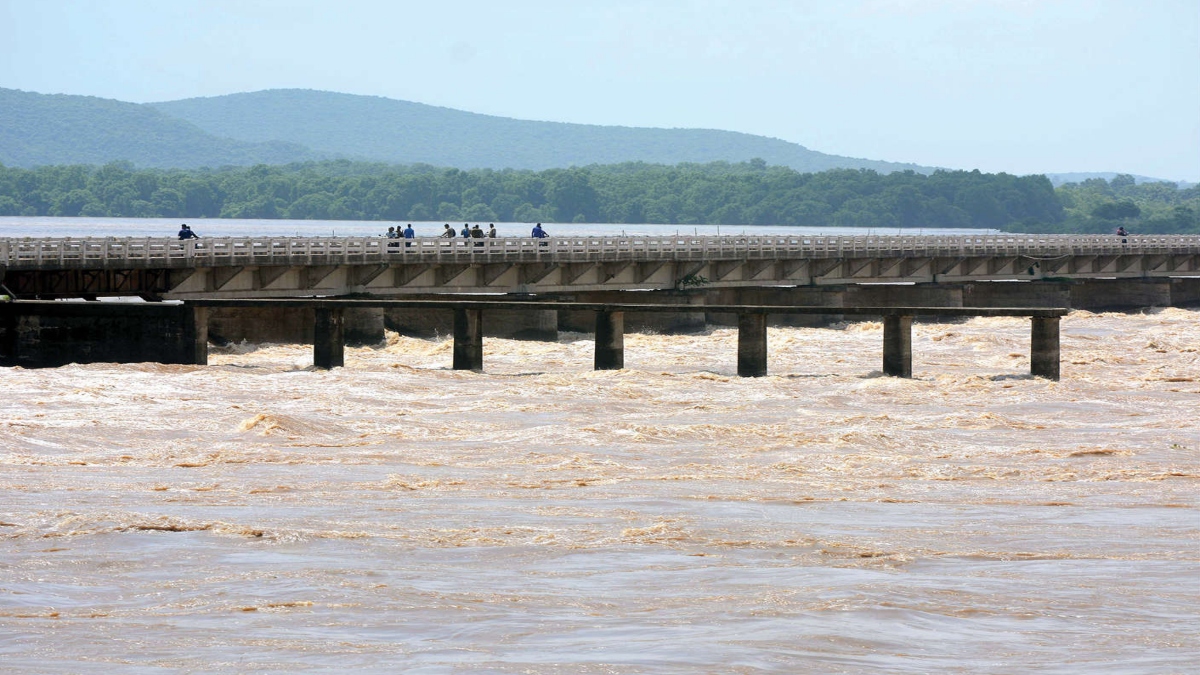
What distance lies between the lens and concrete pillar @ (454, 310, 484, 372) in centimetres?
4409

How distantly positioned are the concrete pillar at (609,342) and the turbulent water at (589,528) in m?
4.66

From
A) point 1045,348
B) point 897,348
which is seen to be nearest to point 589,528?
point 897,348

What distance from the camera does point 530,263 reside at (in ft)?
204

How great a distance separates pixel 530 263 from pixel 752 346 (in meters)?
20.0

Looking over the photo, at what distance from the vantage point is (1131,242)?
9619cm

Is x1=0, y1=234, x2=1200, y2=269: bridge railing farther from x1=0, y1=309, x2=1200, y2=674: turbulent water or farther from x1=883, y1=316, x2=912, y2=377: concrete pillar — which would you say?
x1=883, y1=316, x2=912, y2=377: concrete pillar

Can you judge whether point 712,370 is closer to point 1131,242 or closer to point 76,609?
point 76,609

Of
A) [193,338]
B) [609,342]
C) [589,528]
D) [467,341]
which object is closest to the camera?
[589,528]

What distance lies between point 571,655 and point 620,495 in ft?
28.6

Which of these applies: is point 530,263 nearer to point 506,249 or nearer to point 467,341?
point 506,249

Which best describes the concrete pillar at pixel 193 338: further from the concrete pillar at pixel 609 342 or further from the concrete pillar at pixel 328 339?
the concrete pillar at pixel 609 342

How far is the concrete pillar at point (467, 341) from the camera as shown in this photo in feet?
145

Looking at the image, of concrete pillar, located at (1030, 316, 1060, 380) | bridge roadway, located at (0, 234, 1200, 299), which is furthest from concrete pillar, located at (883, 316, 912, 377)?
bridge roadway, located at (0, 234, 1200, 299)

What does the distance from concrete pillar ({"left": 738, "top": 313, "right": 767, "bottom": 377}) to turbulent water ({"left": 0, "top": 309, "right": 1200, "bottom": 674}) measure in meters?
4.37
